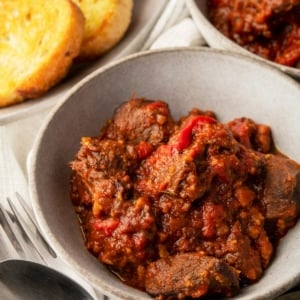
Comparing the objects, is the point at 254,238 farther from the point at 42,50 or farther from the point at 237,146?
the point at 42,50

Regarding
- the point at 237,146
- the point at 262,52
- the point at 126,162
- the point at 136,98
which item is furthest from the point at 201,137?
the point at 262,52

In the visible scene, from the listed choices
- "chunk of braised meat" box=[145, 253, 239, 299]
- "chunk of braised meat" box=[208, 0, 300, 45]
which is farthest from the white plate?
"chunk of braised meat" box=[145, 253, 239, 299]

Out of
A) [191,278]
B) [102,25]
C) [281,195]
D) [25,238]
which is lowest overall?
[25,238]

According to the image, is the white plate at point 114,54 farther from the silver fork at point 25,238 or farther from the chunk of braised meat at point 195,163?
the chunk of braised meat at point 195,163

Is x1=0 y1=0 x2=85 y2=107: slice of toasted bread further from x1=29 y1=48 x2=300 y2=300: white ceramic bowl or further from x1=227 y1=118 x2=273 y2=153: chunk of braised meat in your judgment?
x1=227 y1=118 x2=273 y2=153: chunk of braised meat

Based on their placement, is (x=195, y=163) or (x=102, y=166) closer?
(x=195, y=163)

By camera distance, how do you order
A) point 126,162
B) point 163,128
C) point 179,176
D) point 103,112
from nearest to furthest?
point 179,176 → point 126,162 → point 163,128 → point 103,112

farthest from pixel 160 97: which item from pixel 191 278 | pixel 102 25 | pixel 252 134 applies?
pixel 191 278

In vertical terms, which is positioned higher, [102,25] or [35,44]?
[102,25]

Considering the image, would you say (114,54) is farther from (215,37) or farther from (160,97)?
(215,37)
